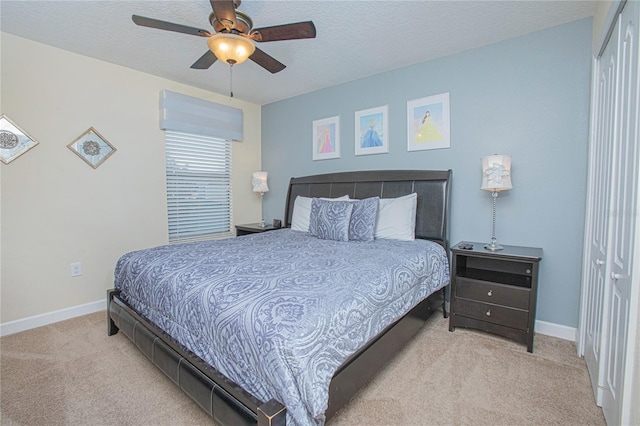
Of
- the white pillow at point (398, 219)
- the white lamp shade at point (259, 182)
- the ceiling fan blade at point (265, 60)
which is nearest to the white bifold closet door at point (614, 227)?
the white pillow at point (398, 219)

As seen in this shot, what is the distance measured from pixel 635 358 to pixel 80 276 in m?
4.11

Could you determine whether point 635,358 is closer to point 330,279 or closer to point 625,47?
point 330,279

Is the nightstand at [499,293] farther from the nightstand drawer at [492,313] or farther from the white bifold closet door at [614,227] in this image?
the white bifold closet door at [614,227]

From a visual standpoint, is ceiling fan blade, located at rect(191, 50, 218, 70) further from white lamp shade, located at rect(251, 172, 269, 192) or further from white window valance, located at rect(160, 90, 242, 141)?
white lamp shade, located at rect(251, 172, 269, 192)

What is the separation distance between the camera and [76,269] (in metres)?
3.01

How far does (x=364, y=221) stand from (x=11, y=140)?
3190 mm

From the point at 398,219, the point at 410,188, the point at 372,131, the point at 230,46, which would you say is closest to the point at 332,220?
the point at 398,219

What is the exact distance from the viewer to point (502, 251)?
2412 millimetres

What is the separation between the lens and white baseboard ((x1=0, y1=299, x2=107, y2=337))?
260 centimetres

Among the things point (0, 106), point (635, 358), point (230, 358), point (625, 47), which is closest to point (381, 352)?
point (230, 358)

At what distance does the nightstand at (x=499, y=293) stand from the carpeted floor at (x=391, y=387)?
142 mm

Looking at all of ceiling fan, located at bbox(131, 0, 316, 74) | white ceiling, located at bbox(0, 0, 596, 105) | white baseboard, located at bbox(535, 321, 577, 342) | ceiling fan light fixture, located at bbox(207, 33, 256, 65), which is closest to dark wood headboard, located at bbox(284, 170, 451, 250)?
white baseboard, located at bbox(535, 321, 577, 342)

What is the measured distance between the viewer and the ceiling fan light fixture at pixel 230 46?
1.90 metres

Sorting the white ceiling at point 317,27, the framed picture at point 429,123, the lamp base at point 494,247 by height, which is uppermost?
the white ceiling at point 317,27
